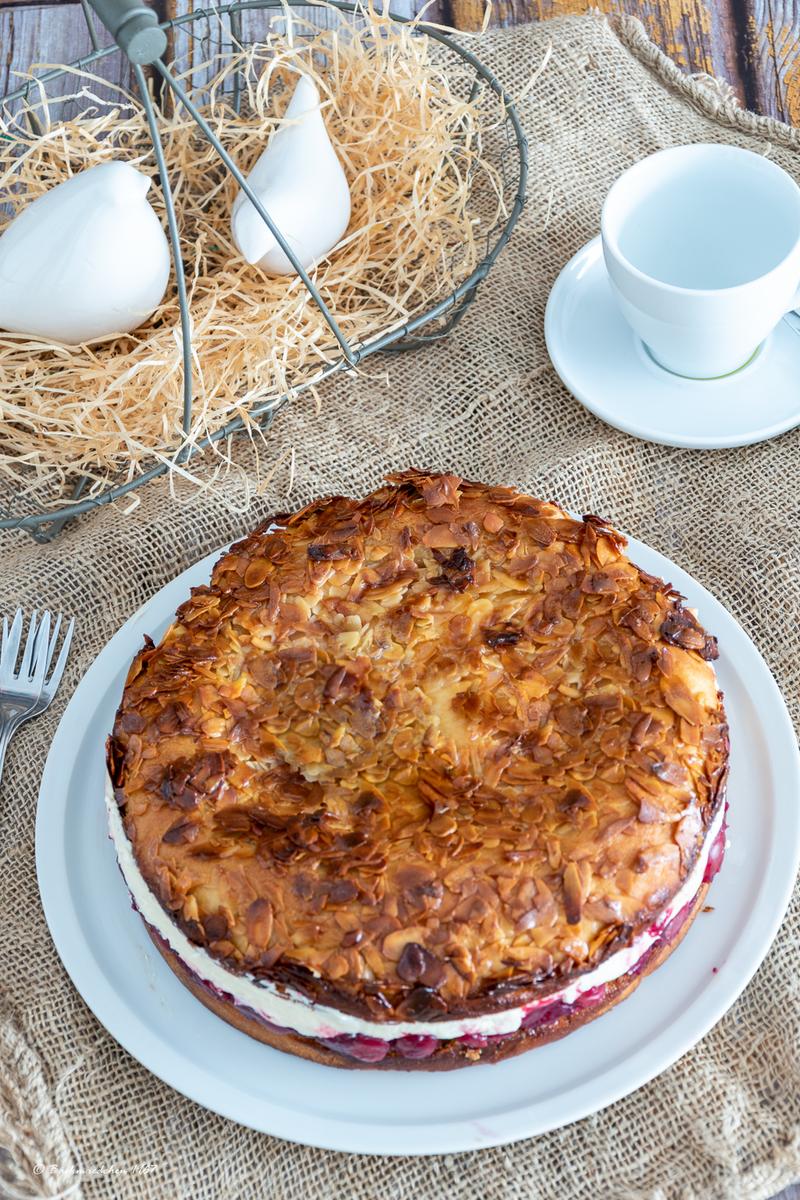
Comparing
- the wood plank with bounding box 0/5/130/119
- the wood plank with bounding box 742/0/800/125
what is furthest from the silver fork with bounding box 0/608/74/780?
the wood plank with bounding box 742/0/800/125

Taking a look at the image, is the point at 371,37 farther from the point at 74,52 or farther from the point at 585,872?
the point at 585,872

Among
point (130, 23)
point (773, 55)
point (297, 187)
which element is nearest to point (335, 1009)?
point (130, 23)

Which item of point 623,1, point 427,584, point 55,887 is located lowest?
point 55,887

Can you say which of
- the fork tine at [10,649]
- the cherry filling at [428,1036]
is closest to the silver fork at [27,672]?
the fork tine at [10,649]

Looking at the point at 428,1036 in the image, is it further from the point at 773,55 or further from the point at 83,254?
the point at 773,55

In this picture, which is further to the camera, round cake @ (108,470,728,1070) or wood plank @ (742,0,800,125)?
wood plank @ (742,0,800,125)

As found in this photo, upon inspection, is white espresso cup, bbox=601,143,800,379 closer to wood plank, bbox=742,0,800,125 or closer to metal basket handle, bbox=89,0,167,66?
wood plank, bbox=742,0,800,125

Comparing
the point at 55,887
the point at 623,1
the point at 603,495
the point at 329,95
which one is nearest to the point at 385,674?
the point at 55,887
